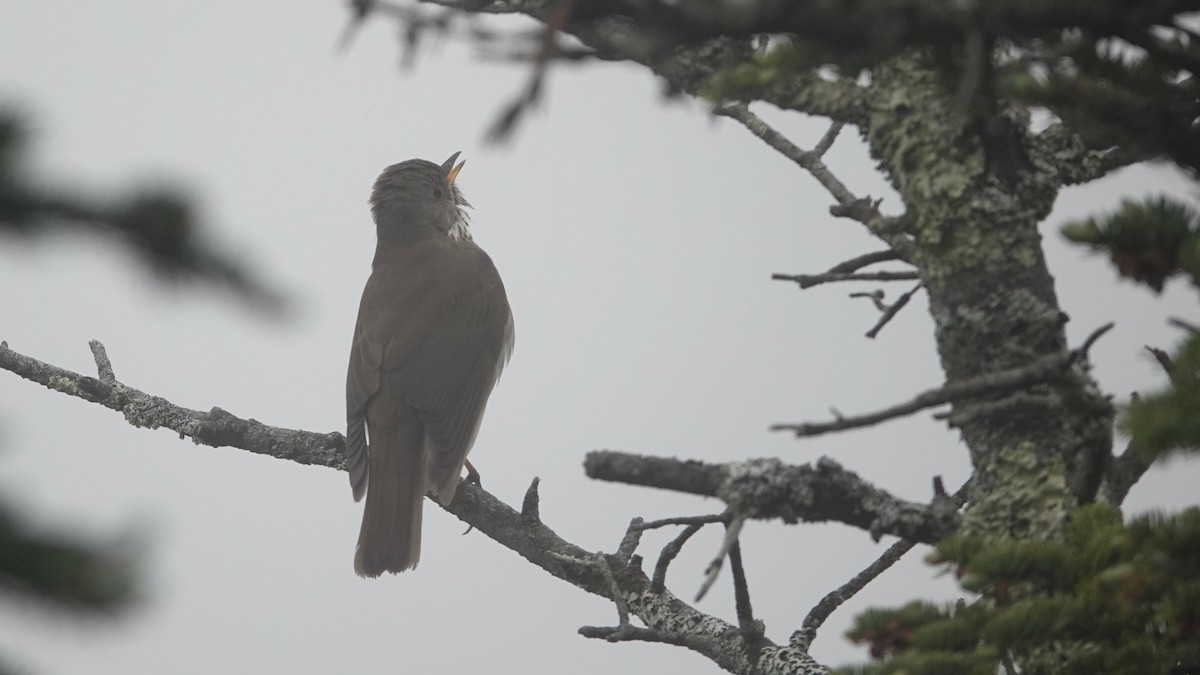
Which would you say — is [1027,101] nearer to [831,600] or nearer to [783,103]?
[783,103]

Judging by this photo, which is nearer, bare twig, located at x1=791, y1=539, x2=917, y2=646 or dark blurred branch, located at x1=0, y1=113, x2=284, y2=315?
dark blurred branch, located at x1=0, y1=113, x2=284, y2=315

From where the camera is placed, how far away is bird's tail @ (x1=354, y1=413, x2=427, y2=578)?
5230 mm

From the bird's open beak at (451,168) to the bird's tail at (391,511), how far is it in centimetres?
245

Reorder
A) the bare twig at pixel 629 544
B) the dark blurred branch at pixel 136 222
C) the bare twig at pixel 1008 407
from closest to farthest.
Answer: the dark blurred branch at pixel 136 222 → the bare twig at pixel 1008 407 → the bare twig at pixel 629 544

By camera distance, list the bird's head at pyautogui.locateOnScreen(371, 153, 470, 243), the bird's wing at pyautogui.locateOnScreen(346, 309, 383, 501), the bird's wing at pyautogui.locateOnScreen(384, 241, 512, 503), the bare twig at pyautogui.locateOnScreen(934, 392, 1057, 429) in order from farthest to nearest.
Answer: the bird's head at pyautogui.locateOnScreen(371, 153, 470, 243) < the bird's wing at pyautogui.locateOnScreen(384, 241, 512, 503) < the bird's wing at pyautogui.locateOnScreen(346, 309, 383, 501) < the bare twig at pyautogui.locateOnScreen(934, 392, 1057, 429)

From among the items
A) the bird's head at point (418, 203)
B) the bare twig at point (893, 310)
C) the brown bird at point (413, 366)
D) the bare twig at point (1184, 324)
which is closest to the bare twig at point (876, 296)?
the bare twig at point (893, 310)

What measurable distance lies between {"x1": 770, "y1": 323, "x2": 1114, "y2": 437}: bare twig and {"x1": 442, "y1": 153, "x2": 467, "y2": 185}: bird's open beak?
5670 mm

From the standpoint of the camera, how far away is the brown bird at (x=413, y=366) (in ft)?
17.2

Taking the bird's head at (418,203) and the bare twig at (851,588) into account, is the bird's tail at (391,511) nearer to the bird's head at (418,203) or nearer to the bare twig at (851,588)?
the bird's head at (418,203)

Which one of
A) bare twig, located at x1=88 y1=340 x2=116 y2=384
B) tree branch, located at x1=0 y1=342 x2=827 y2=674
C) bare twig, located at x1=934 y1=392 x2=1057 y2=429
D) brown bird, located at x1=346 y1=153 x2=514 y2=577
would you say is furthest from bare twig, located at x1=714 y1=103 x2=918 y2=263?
bare twig, located at x1=88 y1=340 x2=116 y2=384

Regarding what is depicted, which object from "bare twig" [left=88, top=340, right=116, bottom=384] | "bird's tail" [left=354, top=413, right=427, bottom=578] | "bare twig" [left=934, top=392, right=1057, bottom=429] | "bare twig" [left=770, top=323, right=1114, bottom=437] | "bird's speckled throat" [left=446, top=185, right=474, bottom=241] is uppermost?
"bird's speckled throat" [left=446, top=185, right=474, bottom=241]

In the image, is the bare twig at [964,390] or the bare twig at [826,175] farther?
the bare twig at [826,175]

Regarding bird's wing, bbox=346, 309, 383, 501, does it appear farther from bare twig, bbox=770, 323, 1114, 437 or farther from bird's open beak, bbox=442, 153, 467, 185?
bare twig, bbox=770, 323, 1114, 437

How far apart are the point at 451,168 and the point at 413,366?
2170 millimetres
